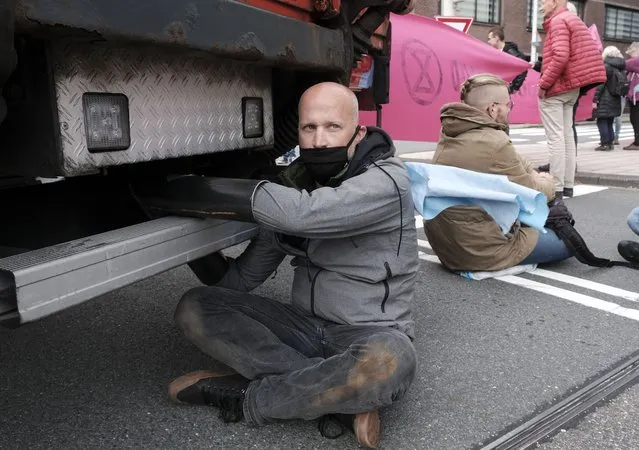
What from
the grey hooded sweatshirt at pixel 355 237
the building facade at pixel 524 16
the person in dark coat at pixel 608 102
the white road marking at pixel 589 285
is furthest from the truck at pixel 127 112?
the building facade at pixel 524 16

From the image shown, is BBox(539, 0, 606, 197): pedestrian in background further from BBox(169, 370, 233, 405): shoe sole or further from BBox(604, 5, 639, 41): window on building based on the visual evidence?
BBox(604, 5, 639, 41): window on building

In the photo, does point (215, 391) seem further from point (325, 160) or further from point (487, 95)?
point (487, 95)

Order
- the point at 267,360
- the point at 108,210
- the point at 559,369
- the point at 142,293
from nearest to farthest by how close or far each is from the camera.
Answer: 1. the point at 267,360
2. the point at 108,210
3. the point at 559,369
4. the point at 142,293

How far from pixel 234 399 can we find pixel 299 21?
136 cm

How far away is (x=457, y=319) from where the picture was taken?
11.0ft

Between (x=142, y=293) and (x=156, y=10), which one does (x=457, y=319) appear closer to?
(x=142, y=293)

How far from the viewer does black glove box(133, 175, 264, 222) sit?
2.12 metres

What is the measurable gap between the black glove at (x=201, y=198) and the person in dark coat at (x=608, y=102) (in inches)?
385

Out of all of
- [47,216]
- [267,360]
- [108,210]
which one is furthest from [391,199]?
[47,216]

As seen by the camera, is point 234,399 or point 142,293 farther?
point 142,293

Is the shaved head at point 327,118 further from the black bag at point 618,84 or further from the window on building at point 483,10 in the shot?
the window on building at point 483,10

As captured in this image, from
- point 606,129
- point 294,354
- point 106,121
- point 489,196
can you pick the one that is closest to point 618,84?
point 606,129

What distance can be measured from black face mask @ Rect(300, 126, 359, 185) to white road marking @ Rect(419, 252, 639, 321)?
6.25ft

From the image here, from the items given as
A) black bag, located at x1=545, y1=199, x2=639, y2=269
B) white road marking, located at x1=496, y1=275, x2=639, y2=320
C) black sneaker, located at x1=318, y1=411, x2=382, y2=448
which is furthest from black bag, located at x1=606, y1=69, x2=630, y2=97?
black sneaker, located at x1=318, y1=411, x2=382, y2=448
